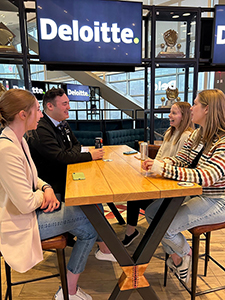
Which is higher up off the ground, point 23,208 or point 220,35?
point 220,35

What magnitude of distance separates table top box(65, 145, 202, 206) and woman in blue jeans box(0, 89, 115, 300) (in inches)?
8.1

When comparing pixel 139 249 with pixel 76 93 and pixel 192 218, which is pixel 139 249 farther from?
pixel 76 93

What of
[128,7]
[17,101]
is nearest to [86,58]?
[128,7]

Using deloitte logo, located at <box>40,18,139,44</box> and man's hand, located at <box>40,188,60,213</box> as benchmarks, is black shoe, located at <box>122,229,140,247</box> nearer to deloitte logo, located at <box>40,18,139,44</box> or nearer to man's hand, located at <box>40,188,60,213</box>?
man's hand, located at <box>40,188,60,213</box>

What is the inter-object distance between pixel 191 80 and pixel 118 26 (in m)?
1.26

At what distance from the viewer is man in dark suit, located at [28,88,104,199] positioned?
6.04 ft

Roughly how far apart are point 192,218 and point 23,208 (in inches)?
38.3

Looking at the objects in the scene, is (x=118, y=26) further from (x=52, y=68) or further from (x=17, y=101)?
(x=17, y=101)

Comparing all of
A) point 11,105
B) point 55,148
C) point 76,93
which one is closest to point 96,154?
point 55,148

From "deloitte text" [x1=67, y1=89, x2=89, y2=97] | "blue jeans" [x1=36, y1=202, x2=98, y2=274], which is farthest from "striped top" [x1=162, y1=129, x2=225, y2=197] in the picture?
"deloitte text" [x1=67, y1=89, x2=89, y2=97]

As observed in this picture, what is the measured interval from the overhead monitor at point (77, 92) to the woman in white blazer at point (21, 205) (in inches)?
298

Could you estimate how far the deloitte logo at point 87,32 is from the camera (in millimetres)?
2758

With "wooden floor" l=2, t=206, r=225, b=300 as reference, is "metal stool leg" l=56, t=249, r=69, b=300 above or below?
above

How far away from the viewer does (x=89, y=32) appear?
287 centimetres
